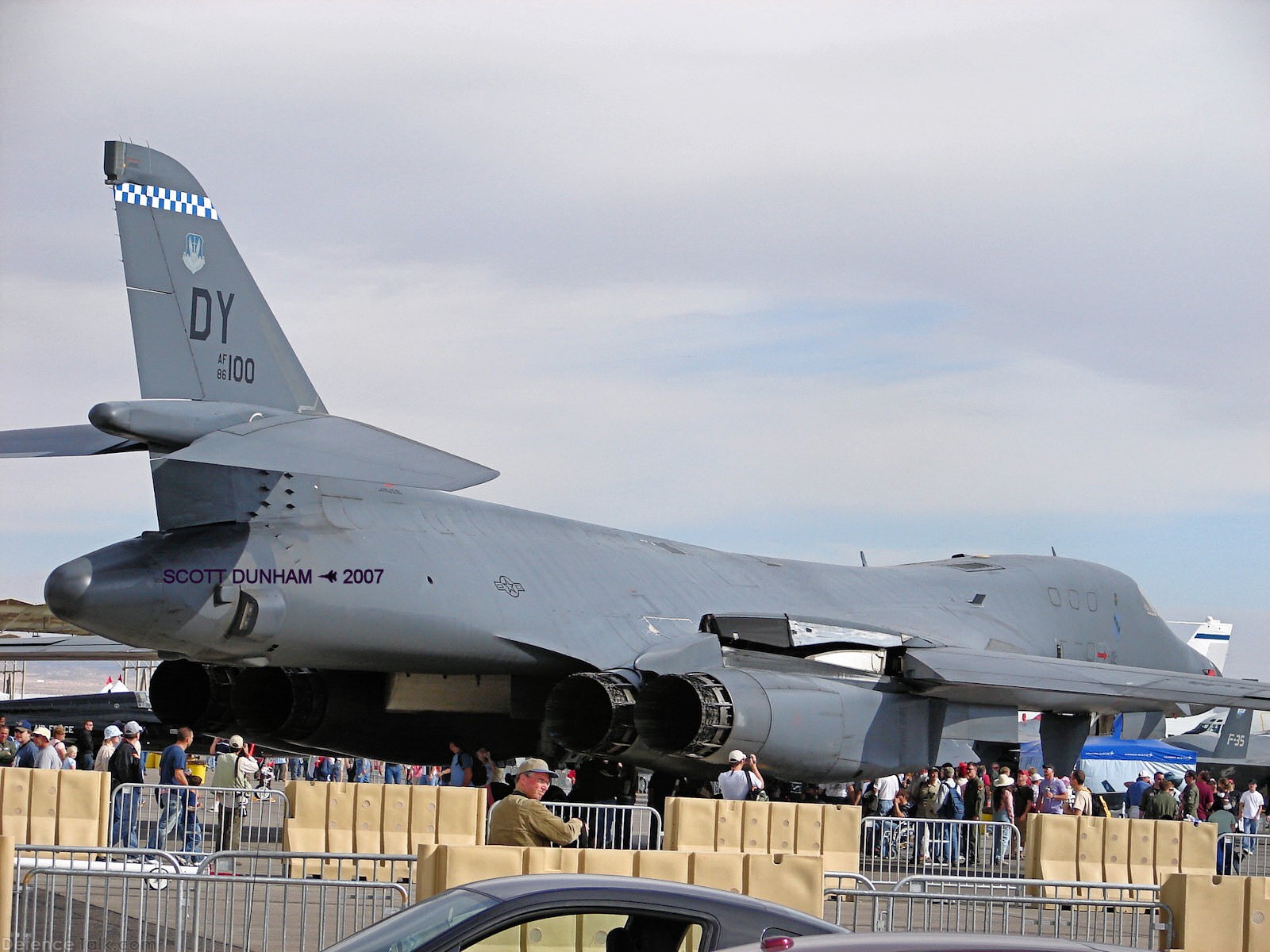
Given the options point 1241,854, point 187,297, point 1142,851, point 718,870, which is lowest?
point 1241,854

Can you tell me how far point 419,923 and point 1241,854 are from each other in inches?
544

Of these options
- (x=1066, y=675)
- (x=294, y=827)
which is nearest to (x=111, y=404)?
(x=294, y=827)

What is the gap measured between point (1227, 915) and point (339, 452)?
7028 mm

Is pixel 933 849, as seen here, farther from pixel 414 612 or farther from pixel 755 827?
pixel 414 612

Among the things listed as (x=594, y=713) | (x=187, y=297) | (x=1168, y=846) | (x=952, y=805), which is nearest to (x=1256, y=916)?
(x=1168, y=846)

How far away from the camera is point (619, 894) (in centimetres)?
471

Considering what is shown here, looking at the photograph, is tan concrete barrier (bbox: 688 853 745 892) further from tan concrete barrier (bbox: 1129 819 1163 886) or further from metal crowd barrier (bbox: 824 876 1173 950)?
tan concrete barrier (bbox: 1129 819 1163 886)

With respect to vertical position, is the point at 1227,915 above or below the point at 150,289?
below

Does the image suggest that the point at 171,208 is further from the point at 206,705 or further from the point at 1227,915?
the point at 1227,915

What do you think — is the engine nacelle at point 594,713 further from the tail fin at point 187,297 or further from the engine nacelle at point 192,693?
the tail fin at point 187,297

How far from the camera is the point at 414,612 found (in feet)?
47.4

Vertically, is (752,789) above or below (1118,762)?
above

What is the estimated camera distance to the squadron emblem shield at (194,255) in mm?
14250

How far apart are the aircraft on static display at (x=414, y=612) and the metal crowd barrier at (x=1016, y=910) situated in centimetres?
304
